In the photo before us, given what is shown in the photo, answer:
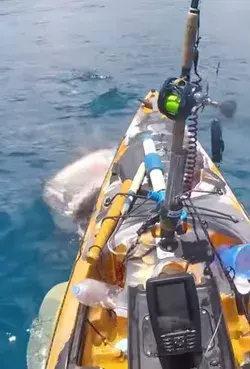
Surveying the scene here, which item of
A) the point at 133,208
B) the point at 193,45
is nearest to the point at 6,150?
the point at 133,208

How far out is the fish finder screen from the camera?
114 inches

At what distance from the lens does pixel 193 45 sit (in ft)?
12.4

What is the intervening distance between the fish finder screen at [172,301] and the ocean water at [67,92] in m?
3.47

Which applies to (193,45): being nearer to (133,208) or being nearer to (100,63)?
(133,208)

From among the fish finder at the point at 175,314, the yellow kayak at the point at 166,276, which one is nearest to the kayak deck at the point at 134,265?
the yellow kayak at the point at 166,276

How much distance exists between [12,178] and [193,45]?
703 centimetres

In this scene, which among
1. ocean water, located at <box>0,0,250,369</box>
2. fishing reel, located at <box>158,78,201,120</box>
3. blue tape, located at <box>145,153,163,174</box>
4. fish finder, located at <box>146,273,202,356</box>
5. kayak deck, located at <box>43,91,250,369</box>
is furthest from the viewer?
ocean water, located at <box>0,0,250,369</box>

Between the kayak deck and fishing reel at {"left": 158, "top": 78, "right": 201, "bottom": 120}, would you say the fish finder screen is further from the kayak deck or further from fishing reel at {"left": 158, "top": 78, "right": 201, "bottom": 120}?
fishing reel at {"left": 158, "top": 78, "right": 201, "bottom": 120}

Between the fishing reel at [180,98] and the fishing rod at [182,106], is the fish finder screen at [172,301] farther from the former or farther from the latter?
the fishing reel at [180,98]

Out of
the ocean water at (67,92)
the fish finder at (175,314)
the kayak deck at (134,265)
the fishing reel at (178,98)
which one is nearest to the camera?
the fish finder at (175,314)

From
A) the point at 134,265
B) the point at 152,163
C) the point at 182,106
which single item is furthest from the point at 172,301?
the point at 152,163

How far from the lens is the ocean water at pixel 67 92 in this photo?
24.8ft

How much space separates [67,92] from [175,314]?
1321 cm

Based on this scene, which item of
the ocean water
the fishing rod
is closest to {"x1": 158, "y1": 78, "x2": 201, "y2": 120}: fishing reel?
the fishing rod
